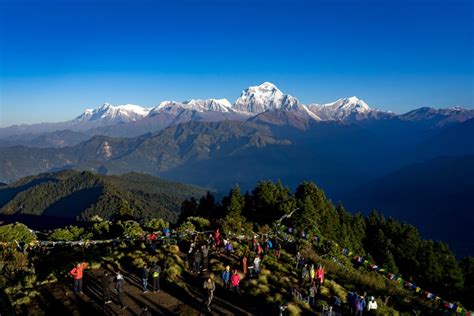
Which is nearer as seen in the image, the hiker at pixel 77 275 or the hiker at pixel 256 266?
the hiker at pixel 77 275

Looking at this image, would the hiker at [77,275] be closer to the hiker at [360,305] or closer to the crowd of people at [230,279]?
the crowd of people at [230,279]

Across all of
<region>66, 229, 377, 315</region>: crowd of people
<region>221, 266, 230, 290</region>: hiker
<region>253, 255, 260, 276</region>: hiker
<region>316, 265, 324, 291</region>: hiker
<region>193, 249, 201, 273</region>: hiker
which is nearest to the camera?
<region>66, 229, 377, 315</region>: crowd of people

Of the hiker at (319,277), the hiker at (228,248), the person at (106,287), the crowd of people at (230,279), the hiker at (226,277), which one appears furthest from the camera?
the hiker at (228,248)

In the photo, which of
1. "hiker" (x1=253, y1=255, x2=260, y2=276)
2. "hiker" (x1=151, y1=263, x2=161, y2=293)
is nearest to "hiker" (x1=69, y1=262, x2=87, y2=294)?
"hiker" (x1=151, y1=263, x2=161, y2=293)

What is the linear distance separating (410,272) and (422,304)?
54.1 meters

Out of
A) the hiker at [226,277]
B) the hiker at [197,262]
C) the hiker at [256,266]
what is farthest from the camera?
the hiker at [197,262]

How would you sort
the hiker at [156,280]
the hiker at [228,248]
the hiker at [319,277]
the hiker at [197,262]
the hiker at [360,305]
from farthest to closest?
the hiker at [228,248], the hiker at [197,262], the hiker at [319,277], the hiker at [156,280], the hiker at [360,305]

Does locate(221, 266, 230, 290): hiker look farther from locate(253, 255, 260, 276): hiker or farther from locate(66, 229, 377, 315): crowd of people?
locate(253, 255, 260, 276): hiker

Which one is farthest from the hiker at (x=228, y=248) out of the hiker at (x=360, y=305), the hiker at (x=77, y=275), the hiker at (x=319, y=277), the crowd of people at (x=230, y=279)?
the hiker at (x=360, y=305)

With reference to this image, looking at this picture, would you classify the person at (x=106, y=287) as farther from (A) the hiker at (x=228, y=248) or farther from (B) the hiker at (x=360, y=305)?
(B) the hiker at (x=360, y=305)

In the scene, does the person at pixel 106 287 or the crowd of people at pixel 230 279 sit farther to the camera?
the person at pixel 106 287

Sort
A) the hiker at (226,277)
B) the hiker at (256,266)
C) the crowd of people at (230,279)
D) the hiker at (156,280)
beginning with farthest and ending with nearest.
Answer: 1. the hiker at (256,266)
2. the hiker at (226,277)
3. the hiker at (156,280)
4. the crowd of people at (230,279)

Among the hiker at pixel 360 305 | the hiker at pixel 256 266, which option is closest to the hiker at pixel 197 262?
the hiker at pixel 256 266

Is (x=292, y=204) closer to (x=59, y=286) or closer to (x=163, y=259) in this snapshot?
(x=163, y=259)
